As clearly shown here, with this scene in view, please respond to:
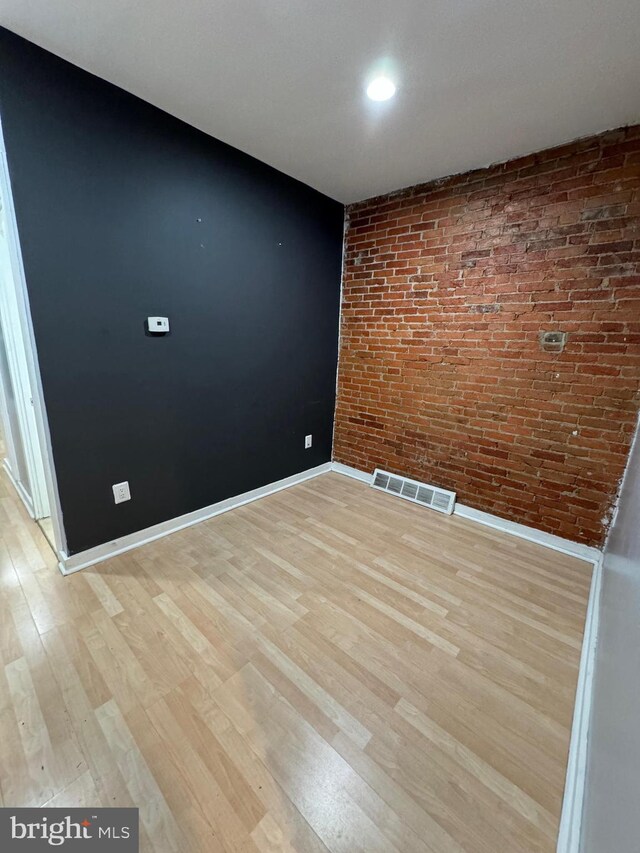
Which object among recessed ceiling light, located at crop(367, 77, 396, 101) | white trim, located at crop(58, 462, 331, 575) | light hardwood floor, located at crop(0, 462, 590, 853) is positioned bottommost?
light hardwood floor, located at crop(0, 462, 590, 853)

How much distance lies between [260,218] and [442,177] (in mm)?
1331

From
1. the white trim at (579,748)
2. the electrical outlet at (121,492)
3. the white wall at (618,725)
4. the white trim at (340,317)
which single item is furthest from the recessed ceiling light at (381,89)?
the white trim at (579,748)

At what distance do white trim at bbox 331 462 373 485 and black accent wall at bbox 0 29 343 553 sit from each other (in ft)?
2.72

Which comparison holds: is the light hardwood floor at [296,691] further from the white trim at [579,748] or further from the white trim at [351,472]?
the white trim at [351,472]

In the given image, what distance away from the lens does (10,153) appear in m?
1.40

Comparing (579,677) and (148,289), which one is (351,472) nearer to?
(579,677)

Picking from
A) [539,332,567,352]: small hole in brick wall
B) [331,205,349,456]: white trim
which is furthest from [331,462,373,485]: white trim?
[539,332,567,352]: small hole in brick wall

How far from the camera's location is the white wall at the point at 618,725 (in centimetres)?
67

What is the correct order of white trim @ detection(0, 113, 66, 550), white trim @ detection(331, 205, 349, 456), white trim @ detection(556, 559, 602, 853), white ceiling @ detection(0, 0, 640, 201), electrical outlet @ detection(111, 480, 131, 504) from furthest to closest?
white trim @ detection(331, 205, 349, 456) → electrical outlet @ detection(111, 480, 131, 504) → white trim @ detection(0, 113, 66, 550) → white ceiling @ detection(0, 0, 640, 201) → white trim @ detection(556, 559, 602, 853)

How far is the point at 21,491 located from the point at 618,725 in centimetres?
350

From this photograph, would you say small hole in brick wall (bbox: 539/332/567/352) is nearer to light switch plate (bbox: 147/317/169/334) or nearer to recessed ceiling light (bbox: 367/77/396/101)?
recessed ceiling light (bbox: 367/77/396/101)

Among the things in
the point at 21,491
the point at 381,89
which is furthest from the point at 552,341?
the point at 21,491

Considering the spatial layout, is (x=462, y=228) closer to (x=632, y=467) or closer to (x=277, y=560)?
(x=632, y=467)

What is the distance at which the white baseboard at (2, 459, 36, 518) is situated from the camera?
90.5 inches
